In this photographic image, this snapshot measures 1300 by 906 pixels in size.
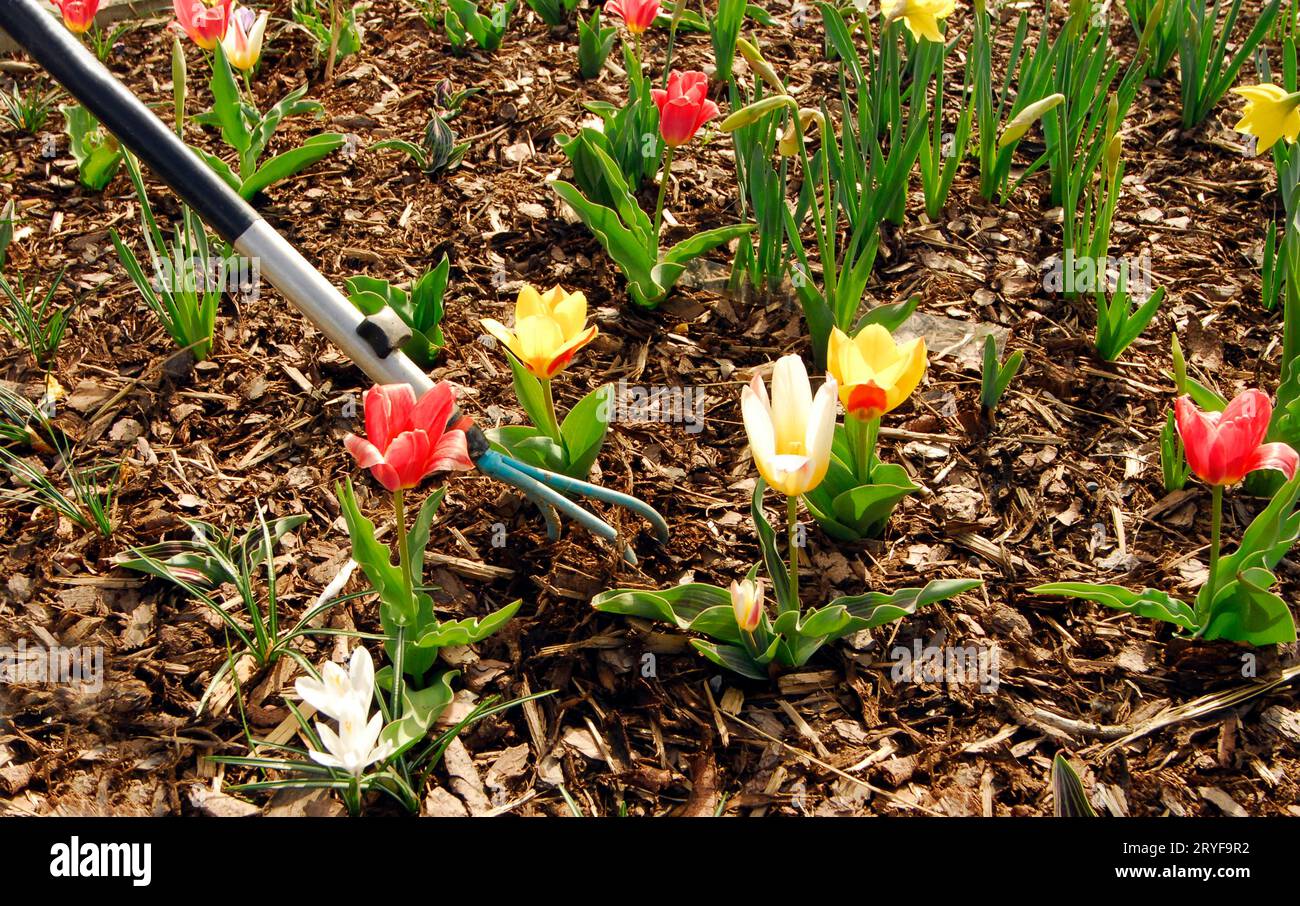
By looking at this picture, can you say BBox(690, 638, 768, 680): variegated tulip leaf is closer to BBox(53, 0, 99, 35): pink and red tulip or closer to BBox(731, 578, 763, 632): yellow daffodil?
BBox(731, 578, 763, 632): yellow daffodil

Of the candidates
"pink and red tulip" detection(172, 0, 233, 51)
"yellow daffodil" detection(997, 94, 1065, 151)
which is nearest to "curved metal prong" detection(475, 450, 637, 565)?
"yellow daffodil" detection(997, 94, 1065, 151)

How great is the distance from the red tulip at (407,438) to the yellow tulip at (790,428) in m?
0.39

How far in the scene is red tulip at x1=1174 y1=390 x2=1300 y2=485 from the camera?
1.48 metres

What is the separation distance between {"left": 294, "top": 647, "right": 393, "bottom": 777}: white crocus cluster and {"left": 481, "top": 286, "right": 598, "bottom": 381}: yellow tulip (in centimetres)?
52

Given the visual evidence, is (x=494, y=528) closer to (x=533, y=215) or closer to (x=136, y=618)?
(x=136, y=618)

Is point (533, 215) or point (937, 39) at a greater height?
point (937, 39)

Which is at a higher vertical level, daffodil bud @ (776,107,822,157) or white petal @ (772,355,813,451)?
daffodil bud @ (776,107,822,157)

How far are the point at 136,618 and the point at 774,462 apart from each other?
42.1 inches

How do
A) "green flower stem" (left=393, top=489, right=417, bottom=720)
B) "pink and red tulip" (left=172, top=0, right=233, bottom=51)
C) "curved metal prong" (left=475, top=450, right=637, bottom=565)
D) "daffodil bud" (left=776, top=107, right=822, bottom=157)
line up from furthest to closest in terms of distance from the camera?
1. "pink and red tulip" (left=172, top=0, right=233, bottom=51)
2. "daffodil bud" (left=776, top=107, right=822, bottom=157)
3. "curved metal prong" (left=475, top=450, right=637, bottom=565)
4. "green flower stem" (left=393, top=489, right=417, bottom=720)

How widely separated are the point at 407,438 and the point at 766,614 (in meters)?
0.63

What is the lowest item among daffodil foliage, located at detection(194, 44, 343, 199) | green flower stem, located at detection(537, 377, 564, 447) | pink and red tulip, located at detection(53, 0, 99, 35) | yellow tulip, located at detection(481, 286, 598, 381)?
green flower stem, located at detection(537, 377, 564, 447)

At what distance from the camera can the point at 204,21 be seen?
240 cm
